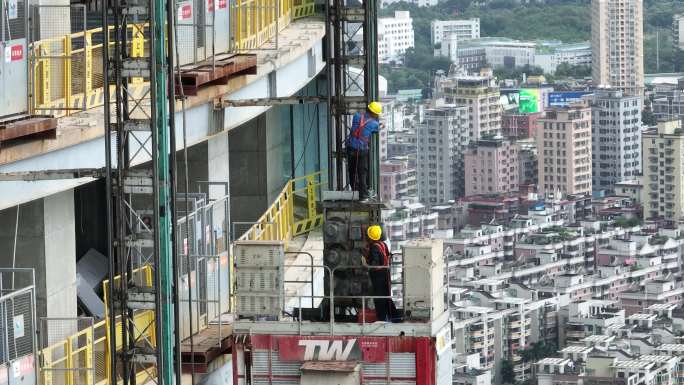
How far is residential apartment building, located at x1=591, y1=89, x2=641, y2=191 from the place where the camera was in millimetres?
161250

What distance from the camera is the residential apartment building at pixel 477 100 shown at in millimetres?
165625

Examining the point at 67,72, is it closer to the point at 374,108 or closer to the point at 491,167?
the point at 374,108

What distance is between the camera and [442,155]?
16062 cm

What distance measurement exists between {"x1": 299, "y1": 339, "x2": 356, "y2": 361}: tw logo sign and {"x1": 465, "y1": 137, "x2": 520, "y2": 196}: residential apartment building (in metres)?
141

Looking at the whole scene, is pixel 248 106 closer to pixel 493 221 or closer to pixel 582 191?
pixel 493 221

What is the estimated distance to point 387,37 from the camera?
194 metres

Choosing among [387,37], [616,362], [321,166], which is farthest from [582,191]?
[321,166]

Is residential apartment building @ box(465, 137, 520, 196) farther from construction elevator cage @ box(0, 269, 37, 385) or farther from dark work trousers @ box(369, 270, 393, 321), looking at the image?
construction elevator cage @ box(0, 269, 37, 385)

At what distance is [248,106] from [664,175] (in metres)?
128

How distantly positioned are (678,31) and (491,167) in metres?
46.0

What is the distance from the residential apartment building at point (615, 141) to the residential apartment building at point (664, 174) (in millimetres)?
12206

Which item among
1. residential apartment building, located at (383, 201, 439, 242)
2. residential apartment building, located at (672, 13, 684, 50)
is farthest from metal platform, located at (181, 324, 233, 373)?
residential apartment building, located at (672, 13, 684, 50)

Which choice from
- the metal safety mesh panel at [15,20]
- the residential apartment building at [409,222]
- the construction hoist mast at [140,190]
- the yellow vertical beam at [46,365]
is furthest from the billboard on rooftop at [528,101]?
the yellow vertical beam at [46,365]

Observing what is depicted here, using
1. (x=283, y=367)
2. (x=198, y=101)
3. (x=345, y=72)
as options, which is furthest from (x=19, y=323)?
(x=345, y=72)
